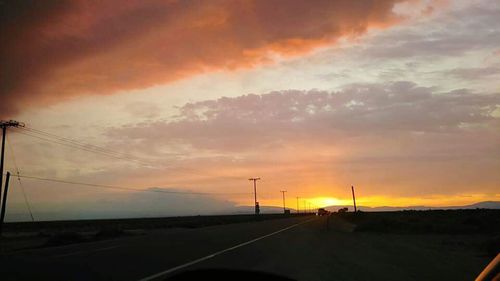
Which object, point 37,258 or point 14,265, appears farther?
point 37,258

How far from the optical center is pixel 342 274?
48.1 feet

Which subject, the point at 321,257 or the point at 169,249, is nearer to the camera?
the point at 321,257

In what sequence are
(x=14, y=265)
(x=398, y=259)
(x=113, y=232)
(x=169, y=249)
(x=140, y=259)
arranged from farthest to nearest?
(x=113, y=232) → (x=169, y=249) → (x=398, y=259) → (x=140, y=259) → (x=14, y=265)

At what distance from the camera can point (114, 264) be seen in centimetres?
1609

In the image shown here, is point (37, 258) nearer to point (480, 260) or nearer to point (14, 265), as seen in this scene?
point (14, 265)

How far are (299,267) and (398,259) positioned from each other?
217 inches

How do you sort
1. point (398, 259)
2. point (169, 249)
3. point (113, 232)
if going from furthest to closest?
point (113, 232) < point (169, 249) < point (398, 259)

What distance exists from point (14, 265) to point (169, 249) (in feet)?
25.0

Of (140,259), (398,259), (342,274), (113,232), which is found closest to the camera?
(342,274)

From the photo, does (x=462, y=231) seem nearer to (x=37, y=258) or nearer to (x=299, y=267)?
(x=299, y=267)

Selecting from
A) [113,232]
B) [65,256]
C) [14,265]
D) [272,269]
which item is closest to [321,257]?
[272,269]

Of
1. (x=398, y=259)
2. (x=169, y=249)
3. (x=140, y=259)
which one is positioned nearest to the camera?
(x=140, y=259)

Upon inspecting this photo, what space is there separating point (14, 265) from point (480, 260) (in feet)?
56.5

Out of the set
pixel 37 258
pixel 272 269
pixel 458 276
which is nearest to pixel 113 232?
pixel 37 258
